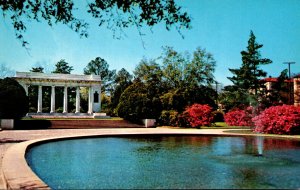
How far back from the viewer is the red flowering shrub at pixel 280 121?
2769 cm

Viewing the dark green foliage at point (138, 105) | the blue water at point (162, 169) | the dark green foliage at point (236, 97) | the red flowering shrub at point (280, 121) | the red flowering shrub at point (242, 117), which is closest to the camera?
the blue water at point (162, 169)

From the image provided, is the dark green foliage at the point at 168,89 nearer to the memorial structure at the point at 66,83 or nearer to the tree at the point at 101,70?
the memorial structure at the point at 66,83

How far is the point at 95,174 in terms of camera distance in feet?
34.1

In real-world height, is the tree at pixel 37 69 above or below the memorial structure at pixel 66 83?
above

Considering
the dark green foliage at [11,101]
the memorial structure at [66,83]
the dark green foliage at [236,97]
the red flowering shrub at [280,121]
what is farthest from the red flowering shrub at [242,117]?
the memorial structure at [66,83]

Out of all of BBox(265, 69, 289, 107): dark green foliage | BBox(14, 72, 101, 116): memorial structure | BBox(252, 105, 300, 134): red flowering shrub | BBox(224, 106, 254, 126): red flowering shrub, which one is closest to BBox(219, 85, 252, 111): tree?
BBox(265, 69, 289, 107): dark green foliage

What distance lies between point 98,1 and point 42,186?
13.8ft

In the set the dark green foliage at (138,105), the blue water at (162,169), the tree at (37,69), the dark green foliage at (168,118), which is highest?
the tree at (37,69)

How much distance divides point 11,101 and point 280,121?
1080 inches

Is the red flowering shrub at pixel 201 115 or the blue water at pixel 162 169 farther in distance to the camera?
the red flowering shrub at pixel 201 115

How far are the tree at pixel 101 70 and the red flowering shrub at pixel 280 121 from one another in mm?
70645

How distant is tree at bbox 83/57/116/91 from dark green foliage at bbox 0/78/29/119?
192 feet

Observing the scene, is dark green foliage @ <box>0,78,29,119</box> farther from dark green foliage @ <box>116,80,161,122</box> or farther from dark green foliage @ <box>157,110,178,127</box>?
dark green foliage @ <box>157,110,178,127</box>

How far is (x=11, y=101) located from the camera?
3538 cm
